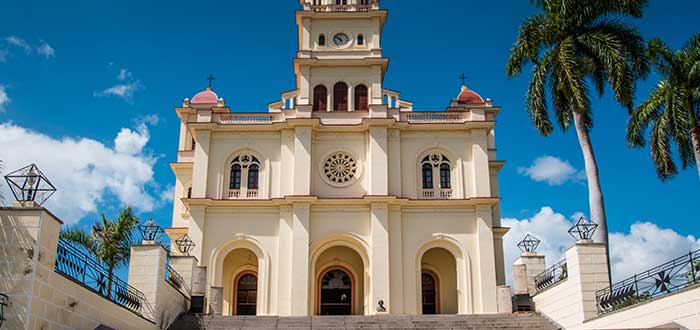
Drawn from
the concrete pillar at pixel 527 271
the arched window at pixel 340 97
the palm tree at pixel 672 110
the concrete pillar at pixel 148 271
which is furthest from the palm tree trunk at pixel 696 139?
the concrete pillar at pixel 148 271

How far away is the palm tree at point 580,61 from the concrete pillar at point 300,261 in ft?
37.3

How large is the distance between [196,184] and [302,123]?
5.79m

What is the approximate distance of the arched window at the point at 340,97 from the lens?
35919 millimetres

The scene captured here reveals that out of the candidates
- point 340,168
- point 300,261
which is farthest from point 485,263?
point 300,261

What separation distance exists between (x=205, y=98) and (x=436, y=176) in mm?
15757

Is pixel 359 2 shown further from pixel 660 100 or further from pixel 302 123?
pixel 660 100

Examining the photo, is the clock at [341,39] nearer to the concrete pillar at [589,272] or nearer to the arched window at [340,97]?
the arched window at [340,97]

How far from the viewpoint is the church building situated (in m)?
31.7

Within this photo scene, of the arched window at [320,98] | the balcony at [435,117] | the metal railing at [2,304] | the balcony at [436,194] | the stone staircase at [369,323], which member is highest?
the arched window at [320,98]

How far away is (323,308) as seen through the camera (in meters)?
33.3

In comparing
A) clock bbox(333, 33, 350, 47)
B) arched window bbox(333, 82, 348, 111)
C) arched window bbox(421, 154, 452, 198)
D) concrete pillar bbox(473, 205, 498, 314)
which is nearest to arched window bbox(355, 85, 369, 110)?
arched window bbox(333, 82, 348, 111)

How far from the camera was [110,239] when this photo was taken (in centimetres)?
3075

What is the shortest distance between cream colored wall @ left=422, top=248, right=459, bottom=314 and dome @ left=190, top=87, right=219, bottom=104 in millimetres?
16061

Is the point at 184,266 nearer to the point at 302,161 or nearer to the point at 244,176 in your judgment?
the point at 244,176
